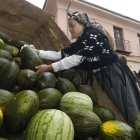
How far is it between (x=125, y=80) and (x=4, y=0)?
1.94m

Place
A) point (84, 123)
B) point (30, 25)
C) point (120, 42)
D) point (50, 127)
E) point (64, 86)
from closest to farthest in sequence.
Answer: point (50, 127) → point (84, 123) → point (64, 86) → point (30, 25) → point (120, 42)

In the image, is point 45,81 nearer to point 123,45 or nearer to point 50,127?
point 50,127

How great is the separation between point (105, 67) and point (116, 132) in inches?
50.9

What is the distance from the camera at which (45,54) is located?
12.0 ft

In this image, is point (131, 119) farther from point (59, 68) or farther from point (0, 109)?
point (0, 109)

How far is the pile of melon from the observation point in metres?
1.92

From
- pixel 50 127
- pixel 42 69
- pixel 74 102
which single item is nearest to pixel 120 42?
pixel 42 69

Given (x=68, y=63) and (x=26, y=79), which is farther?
(x=68, y=63)

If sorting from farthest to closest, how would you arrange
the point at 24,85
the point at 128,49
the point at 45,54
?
1. the point at 128,49
2. the point at 45,54
3. the point at 24,85

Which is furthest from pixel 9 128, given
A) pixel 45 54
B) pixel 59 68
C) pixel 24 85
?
pixel 45 54

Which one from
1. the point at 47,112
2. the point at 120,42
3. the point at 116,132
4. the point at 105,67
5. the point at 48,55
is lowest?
the point at 116,132

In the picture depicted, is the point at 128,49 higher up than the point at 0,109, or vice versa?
the point at 128,49

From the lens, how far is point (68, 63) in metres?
3.18

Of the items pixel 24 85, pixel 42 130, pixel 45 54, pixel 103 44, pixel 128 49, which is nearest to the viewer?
pixel 42 130
